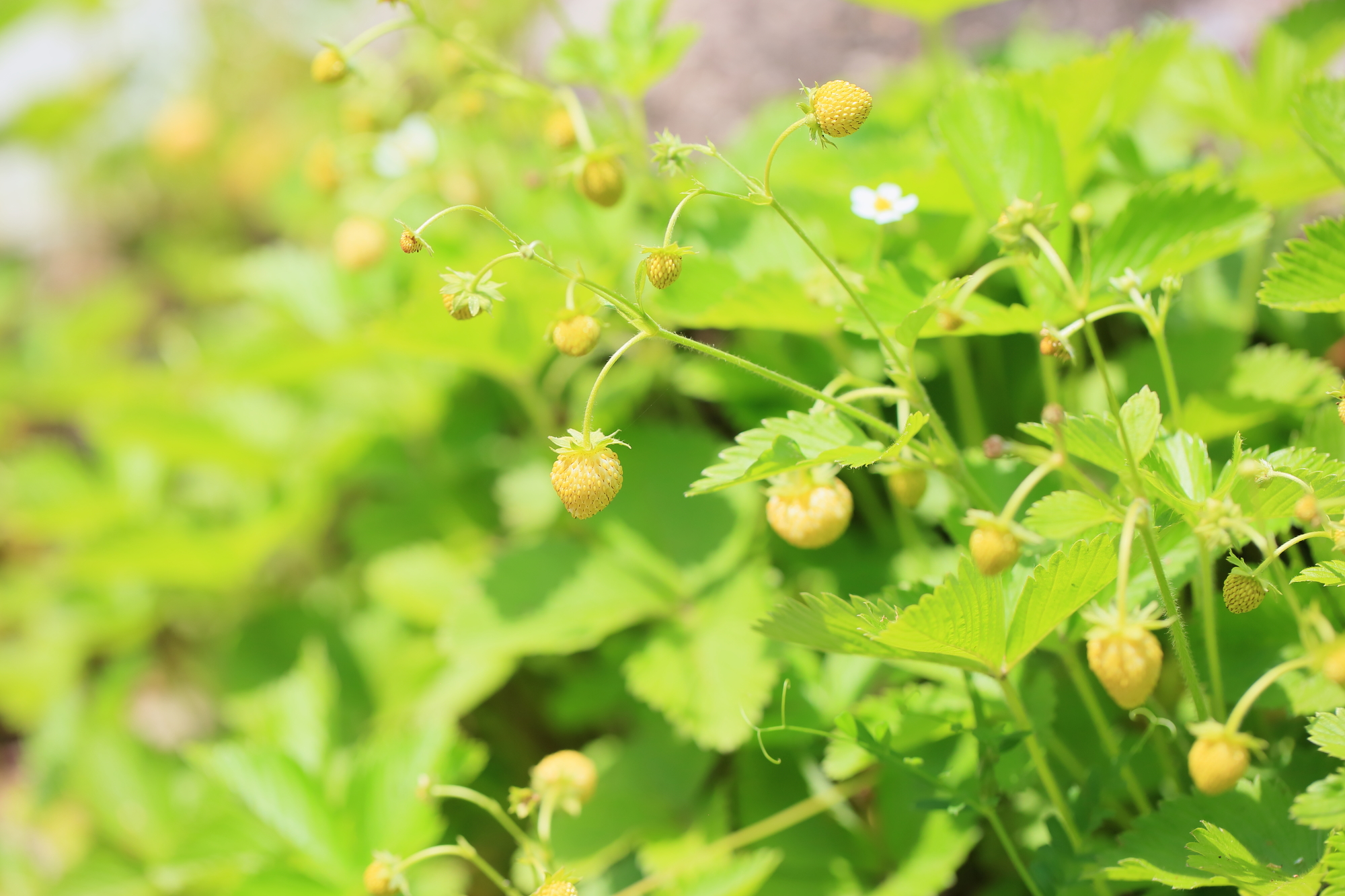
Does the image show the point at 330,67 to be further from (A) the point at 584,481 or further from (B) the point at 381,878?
(B) the point at 381,878

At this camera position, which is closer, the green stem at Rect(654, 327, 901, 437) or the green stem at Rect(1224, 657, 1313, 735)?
the green stem at Rect(1224, 657, 1313, 735)

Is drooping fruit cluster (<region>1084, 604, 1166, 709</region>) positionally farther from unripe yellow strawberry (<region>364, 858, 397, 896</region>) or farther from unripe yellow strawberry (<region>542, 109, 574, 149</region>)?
unripe yellow strawberry (<region>542, 109, 574, 149</region>)

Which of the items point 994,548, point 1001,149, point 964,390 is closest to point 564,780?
point 994,548

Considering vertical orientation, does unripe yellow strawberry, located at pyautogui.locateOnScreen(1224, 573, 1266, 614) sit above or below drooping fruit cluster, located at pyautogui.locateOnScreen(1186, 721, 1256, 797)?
above

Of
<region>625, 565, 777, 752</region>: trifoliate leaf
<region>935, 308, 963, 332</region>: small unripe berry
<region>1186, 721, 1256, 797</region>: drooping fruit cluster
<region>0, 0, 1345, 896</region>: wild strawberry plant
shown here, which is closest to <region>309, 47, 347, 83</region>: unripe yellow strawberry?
<region>0, 0, 1345, 896</region>: wild strawberry plant

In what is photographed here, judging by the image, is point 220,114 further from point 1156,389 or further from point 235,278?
point 1156,389
